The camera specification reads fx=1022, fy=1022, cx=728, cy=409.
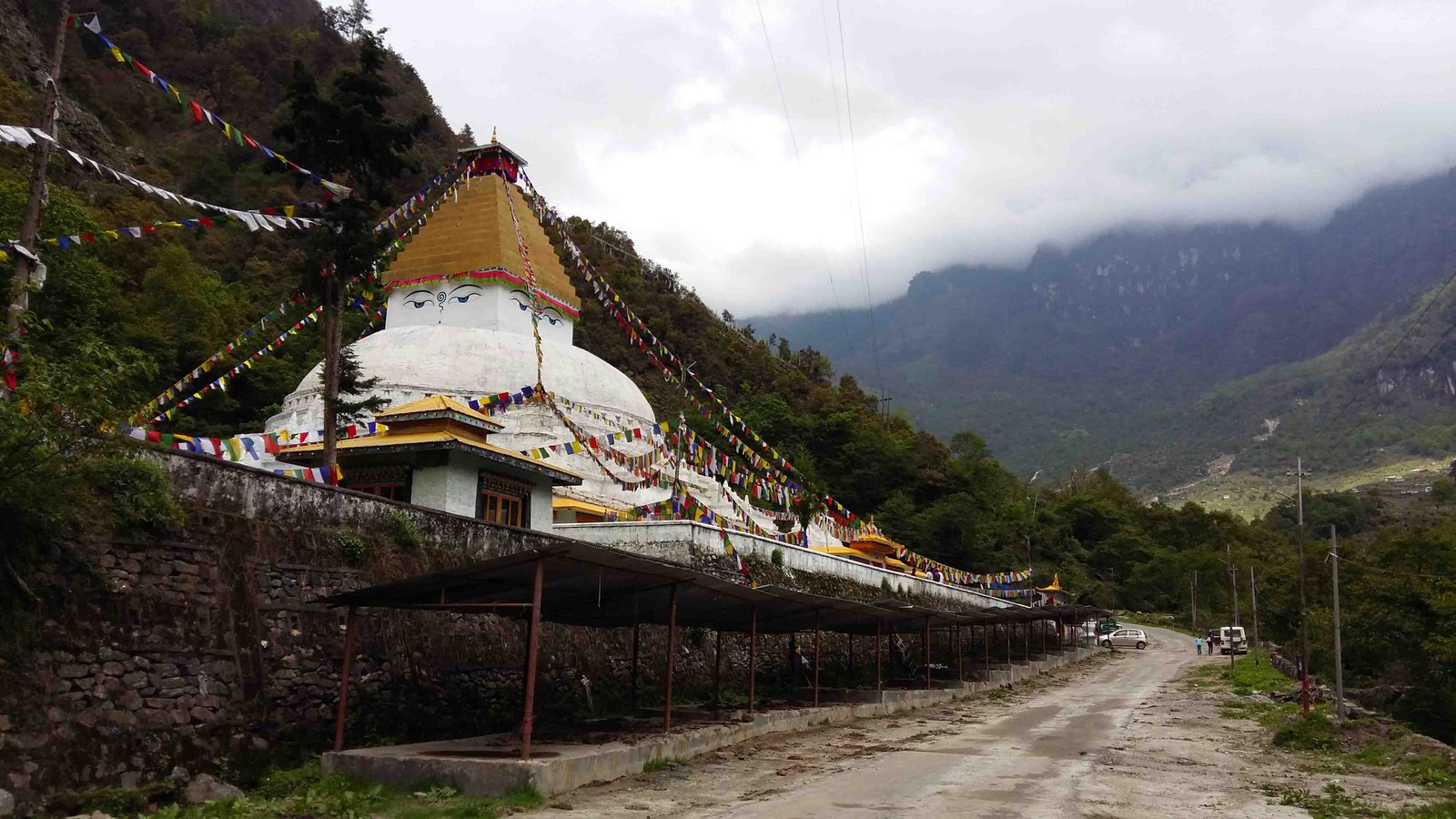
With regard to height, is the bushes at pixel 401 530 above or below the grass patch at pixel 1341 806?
above

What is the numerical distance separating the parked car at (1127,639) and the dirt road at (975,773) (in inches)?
1222

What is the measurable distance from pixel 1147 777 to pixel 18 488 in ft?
40.6

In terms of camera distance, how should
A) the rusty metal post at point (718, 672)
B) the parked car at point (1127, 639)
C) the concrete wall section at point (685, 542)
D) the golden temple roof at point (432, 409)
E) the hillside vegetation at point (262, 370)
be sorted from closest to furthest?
the hillside vegetation at point (262, 370)
the rusty metal post at point (718, 672)
the golden temple roof at point (432, 409)
the concrete wall section at point (685, 542)
the parked car at point (1127, 639)

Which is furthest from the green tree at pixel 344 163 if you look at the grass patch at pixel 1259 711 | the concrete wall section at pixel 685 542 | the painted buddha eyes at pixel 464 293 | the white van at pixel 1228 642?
the white van at pixel 1228 642

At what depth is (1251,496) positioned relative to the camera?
111m

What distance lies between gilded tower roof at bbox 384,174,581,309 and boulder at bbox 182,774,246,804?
24955mm

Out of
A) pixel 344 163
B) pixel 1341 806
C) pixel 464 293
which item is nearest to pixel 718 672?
pixel 1341 806

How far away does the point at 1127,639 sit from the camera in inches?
2029

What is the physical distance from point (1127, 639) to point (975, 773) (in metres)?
43.6

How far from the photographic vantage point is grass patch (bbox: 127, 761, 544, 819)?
29.8 ft

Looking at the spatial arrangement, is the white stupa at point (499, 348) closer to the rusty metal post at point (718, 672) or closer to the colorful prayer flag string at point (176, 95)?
the rusty metal post at point (718, 672)

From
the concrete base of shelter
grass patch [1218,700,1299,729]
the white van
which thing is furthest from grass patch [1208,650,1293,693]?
the concrete base of shelter

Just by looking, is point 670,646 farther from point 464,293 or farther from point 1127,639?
point 1127,639

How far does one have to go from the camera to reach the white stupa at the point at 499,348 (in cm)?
2917
